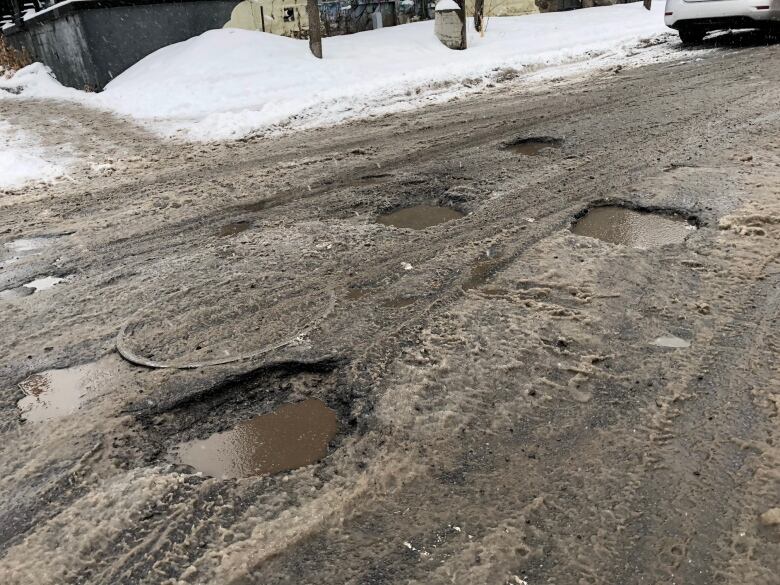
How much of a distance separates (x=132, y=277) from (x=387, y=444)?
8.45ft

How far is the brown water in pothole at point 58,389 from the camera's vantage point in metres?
2.84

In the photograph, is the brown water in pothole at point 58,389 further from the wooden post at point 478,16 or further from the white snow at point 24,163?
the wooden post at point 478,16

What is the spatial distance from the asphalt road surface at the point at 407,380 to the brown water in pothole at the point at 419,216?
7 cm

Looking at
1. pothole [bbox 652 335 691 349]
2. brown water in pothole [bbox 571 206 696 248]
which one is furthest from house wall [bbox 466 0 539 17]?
pothole [bbox 652 335 691 349]

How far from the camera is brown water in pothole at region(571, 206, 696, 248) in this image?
4031 mm

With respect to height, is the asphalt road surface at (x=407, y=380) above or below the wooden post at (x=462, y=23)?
below

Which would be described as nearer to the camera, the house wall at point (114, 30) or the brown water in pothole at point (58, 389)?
the brown water in pothole at point (58, 389)

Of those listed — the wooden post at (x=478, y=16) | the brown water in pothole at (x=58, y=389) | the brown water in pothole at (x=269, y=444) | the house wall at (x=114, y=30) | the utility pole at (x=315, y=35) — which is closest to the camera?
the brown water in pothole at (x=269, y=444)

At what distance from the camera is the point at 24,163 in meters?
7.26

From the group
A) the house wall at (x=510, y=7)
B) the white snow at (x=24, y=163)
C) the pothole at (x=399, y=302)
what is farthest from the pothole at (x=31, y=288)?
the house wall at (x=510, y=7)

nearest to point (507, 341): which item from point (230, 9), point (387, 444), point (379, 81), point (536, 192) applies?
point (387, 444)

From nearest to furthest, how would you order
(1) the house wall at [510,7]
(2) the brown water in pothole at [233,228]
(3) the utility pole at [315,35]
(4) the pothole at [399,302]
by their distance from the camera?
(4) the pothole at [399,302] < (2) the brown water in pothole at [233,228] < (3) the utility pole at [315,35] < (1) the house wall at [510,7]

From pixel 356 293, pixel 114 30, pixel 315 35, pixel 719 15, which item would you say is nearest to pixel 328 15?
pixel 315 35

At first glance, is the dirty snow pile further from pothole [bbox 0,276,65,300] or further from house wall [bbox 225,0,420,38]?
pothole [bbox 0,276,65,300]
